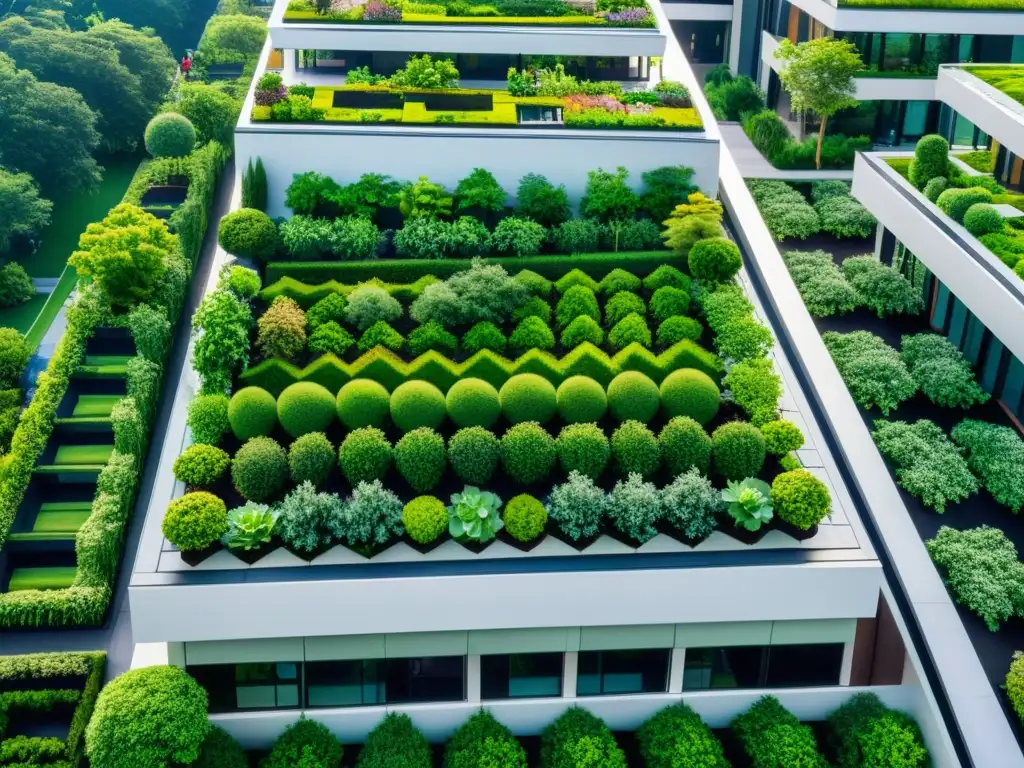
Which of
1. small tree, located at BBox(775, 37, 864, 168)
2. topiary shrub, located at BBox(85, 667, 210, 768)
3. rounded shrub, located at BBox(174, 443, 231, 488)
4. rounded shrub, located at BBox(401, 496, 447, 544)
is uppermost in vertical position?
small tree, located at BBox(775, 37, 864, 168)

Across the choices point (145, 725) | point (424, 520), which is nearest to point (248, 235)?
point (424, 520)

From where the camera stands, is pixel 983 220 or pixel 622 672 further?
pixel 983 220

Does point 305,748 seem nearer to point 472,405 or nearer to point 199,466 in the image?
point 199,466

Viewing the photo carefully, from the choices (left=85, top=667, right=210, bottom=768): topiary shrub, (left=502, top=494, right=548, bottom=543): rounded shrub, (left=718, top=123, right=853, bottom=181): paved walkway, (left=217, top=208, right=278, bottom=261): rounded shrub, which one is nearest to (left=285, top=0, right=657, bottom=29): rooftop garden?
(left=718, top=123, right=853, bottom=181): paved walkway

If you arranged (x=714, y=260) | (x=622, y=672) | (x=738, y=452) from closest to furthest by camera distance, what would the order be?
(x=622, y=672)
(x=738, y=452)
(x=714, y=260)

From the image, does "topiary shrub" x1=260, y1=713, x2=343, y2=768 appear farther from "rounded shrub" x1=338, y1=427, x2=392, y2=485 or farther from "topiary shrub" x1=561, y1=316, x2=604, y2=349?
"topiary shrub" x1=561, y1=316, x2=604, y2=349

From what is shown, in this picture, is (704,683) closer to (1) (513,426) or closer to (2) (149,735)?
(1) (513,426)

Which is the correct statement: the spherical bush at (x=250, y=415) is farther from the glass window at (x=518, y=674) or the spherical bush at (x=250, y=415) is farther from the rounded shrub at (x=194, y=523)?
the glass window at (x=518, y=674)
